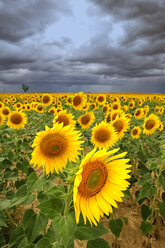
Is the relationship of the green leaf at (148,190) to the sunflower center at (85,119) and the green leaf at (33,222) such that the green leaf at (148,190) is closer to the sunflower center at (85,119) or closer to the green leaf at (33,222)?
the green leaf at (33,222)

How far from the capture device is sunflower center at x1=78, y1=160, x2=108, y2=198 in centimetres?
123

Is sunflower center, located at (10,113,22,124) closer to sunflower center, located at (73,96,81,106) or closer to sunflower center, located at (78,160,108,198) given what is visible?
sunflower center, located at (73,96,81,106)

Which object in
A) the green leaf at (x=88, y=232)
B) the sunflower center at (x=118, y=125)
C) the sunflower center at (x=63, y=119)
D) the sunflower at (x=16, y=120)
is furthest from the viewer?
Answer: the sunflower at (x=16, y=120)

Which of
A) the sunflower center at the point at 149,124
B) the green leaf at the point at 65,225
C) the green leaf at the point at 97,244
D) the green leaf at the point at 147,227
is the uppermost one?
the sunflower center at the point at 149,124

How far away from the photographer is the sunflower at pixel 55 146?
1830 millimetres

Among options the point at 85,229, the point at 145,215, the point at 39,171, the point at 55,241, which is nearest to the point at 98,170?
the point at 85,229

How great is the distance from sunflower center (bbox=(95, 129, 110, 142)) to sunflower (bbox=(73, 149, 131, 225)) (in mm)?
2480

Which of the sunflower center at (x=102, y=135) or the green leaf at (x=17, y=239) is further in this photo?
the sunflower center at (x=102, y=135)

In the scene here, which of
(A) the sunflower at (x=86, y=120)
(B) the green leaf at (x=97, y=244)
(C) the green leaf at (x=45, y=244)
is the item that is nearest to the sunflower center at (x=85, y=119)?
(A) the sunflower at (x=86, y=120)

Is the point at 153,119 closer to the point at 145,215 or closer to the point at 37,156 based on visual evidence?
the point at 145,215

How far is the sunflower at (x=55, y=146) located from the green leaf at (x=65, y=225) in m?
0.62

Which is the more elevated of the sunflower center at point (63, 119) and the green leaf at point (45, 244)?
the sunflower center at point (63, 119)

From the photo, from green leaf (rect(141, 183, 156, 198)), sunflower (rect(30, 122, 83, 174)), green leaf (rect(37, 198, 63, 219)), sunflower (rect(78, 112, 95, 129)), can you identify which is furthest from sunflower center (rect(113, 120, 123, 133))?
green leaf (rect(37, 198, 63, 219))

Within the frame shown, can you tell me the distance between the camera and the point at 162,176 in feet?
8.44
